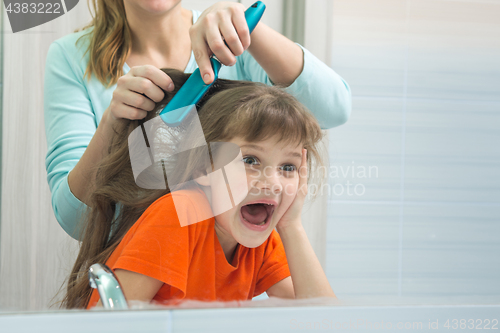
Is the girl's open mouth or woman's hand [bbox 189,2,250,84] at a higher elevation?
woman's hand [bbox 189,2,250,84]

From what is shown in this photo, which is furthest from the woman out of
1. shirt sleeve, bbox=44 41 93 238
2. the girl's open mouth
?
the girl's open mouth

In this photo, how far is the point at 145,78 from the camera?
43 cm

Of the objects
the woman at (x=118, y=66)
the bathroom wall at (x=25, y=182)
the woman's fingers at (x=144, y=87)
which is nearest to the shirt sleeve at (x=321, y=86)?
the woman at (x=118, y=66)

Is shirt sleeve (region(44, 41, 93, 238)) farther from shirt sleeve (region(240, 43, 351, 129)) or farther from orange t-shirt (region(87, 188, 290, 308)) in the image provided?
shirt sleeve (region(240, 43, 351, 129))

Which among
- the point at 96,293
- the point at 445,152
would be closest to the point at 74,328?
the point at 96,293

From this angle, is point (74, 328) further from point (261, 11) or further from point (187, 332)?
point (261, 11)

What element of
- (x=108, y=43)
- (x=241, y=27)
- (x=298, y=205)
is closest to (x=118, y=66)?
(x=108, y=43)

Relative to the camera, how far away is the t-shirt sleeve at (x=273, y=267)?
0.44 meters

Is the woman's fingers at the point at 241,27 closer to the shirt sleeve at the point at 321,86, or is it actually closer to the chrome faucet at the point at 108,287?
the shirt sleeve at the point at 321,86

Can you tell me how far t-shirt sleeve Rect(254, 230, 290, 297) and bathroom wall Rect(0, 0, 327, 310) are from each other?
0.22 meters

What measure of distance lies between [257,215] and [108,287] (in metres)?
0.17

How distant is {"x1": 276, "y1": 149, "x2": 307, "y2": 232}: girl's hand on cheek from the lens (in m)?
0.43

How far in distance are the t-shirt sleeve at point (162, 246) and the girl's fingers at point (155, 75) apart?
125mm

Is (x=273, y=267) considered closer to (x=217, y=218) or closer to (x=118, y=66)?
(x=217, y=218)
